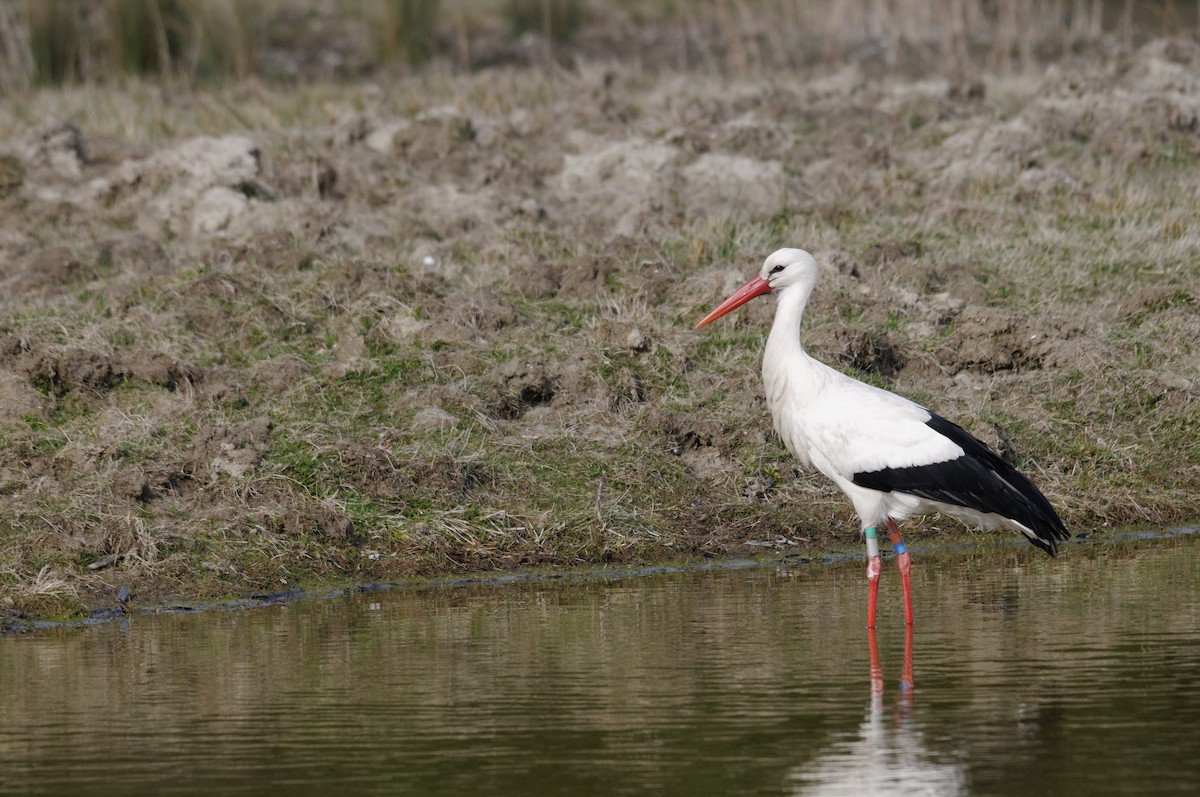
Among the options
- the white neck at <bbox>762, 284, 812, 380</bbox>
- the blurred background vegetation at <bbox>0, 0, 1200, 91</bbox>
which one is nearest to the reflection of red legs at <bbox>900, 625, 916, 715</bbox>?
the white neck at <bbox>762, 284, 812, 380</bbox>

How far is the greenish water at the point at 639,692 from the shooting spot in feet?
20.3

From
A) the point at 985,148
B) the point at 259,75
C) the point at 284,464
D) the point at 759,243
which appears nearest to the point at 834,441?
the point at 284,464

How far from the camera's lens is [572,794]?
5945 mm

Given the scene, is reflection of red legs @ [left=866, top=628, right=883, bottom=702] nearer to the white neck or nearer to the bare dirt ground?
the white neck

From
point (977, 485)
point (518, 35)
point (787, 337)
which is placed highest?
point (518, 35)

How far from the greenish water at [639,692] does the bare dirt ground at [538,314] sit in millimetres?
836

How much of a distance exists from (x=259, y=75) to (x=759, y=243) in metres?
9.96

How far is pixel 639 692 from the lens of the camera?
7.36 meters

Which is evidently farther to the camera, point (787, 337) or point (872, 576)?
point (787, 337)

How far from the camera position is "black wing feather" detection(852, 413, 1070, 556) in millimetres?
9156

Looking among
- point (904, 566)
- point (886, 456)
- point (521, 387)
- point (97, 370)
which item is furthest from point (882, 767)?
point (97, 370)

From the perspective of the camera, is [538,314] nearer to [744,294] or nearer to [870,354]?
[870,354]

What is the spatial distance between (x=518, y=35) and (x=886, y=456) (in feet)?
64.1

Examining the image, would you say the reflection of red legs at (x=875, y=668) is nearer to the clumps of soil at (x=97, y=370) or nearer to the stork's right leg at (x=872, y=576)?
the stork's right leg at (x=872, y=576)
